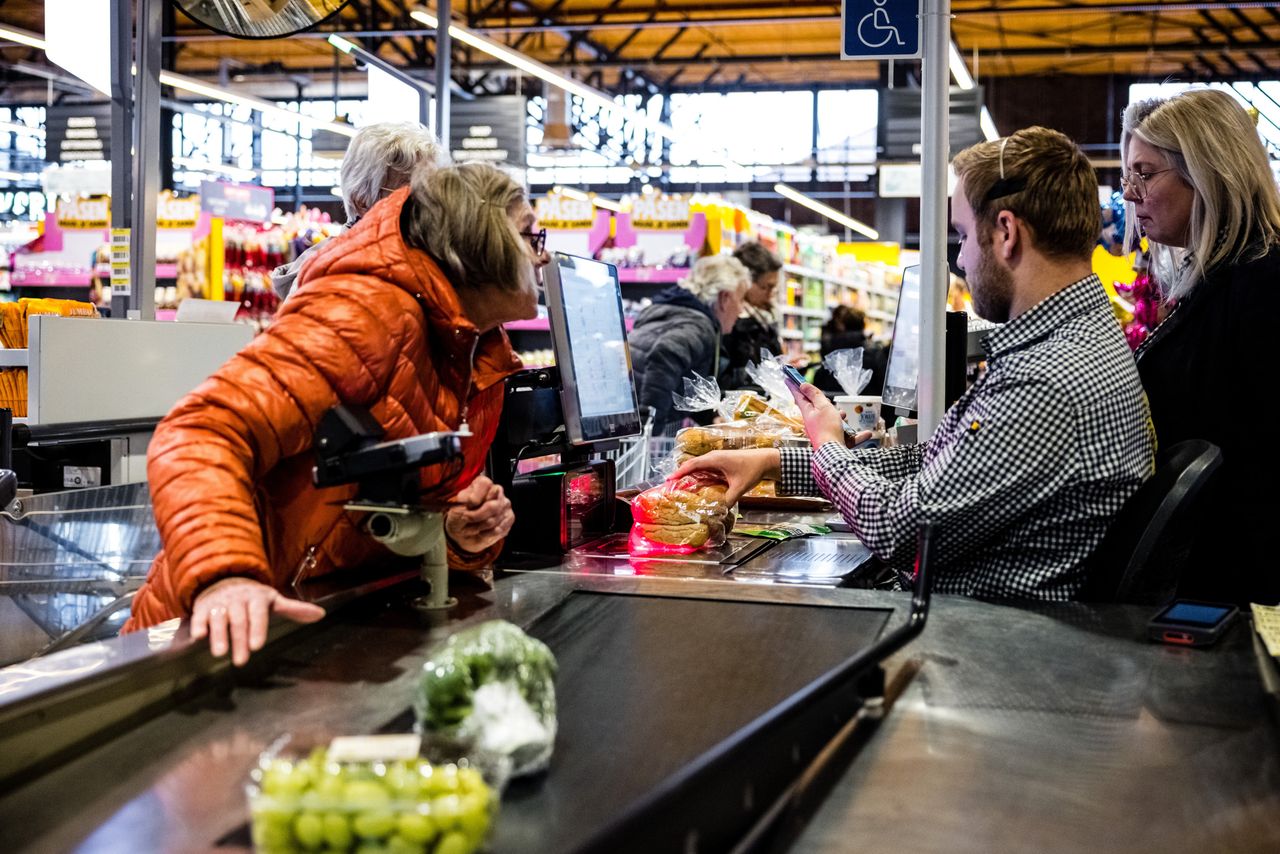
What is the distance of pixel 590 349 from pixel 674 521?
16.1 inches

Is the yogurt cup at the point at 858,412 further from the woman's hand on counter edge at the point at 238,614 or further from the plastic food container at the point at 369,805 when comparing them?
→ the plastic food container at the point at 369,805

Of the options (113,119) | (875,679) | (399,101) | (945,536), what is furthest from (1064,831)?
(399,101)

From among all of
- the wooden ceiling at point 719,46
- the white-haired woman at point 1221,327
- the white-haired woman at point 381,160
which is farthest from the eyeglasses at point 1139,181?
the wooden ceiling at point 719,46

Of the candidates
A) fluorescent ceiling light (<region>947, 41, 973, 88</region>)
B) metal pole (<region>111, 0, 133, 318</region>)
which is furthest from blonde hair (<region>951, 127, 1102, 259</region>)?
fluorescent ceiling light (<region>947, 41, 973, 88</region>)

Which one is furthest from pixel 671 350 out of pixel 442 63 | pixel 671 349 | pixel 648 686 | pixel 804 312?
pixel 804 312

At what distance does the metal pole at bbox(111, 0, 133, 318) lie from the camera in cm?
537

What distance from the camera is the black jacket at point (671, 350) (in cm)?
608

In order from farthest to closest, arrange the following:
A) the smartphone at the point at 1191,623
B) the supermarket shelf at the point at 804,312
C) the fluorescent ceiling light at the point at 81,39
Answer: the supermarket shelf at the point at 804,312 → the fluorescent ceiling light at the point at 81,39 → the smartphone at the point at 1191,623

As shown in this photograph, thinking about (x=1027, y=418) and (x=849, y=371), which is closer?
(x=1027, y=418)

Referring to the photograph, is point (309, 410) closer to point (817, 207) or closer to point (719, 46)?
point (719, 46)

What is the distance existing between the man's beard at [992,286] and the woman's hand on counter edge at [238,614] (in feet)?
4.34

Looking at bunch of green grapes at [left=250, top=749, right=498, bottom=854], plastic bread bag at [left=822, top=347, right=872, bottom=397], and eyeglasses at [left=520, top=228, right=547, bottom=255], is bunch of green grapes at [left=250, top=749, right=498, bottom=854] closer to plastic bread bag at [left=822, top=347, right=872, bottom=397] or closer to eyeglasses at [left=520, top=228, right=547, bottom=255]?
eyeglasses at [left=520, top=228, right=547, bottom=255]

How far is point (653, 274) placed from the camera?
494 inches

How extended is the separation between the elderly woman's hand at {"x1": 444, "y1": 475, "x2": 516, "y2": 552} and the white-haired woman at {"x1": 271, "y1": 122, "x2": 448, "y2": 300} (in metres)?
1.71
